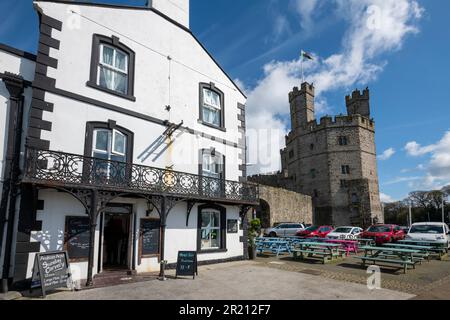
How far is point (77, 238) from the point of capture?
8.91 metres

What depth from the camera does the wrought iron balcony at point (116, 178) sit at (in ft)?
26.1

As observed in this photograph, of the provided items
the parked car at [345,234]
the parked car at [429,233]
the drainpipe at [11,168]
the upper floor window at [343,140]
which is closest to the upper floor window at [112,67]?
the drainpipe at [11,168]

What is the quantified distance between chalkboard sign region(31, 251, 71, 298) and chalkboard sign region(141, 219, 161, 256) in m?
2.90

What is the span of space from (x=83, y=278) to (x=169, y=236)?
3.35 m

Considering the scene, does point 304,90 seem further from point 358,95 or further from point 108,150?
point 108,150

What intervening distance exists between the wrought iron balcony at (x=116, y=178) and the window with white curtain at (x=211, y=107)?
3.17 meters

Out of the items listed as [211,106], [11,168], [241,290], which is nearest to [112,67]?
[11,168]

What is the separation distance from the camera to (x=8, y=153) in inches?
322

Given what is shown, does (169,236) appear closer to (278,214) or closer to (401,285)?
(401,285)

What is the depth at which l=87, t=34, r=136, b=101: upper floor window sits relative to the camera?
1025 centimetres

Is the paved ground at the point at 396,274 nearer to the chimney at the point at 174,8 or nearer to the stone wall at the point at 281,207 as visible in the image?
the chimney at the point at 174,8

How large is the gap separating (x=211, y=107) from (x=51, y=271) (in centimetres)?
956

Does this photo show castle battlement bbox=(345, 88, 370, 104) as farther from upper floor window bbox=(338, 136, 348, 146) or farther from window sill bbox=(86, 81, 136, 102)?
Result: window sill bbox=(86, 81, 136, 102)
